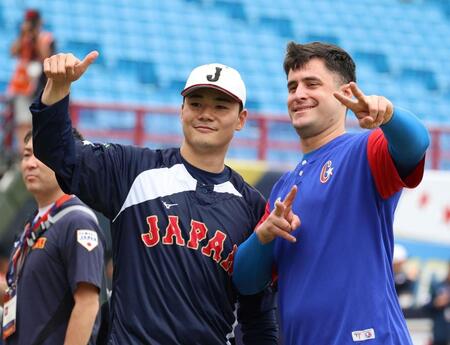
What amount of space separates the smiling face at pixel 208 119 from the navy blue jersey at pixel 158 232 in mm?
129

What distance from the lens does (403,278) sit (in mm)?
11930

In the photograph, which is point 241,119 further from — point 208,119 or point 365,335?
point 365,335

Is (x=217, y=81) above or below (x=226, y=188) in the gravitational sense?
above

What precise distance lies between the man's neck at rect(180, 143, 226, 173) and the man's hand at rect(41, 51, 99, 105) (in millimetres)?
685

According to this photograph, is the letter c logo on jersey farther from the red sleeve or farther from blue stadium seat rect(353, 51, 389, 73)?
blue stadium seat rect(353, 51, 389, 73)

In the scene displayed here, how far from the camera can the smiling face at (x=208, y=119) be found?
4.20 metres

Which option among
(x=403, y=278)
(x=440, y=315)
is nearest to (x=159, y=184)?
(x=403, y=278)

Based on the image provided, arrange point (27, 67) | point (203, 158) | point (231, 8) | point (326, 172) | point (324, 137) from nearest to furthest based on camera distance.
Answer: point (326, 172)
point (324, 137)
point (203, 158)
point (27, 67)
point (231, 8)

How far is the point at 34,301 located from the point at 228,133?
4.20 ft

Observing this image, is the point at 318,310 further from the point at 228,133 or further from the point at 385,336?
the point at 228,133

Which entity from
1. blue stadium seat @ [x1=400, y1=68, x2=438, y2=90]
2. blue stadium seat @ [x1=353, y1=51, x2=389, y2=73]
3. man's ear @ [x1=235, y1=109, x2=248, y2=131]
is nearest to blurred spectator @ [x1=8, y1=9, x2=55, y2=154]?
man's ear @ [x1=235, y1=109, x2=248, y2=131]

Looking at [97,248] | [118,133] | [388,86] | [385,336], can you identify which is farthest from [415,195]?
[385,336]

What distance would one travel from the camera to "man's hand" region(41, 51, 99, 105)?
3.73 meters

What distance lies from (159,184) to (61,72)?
2.28 ft
